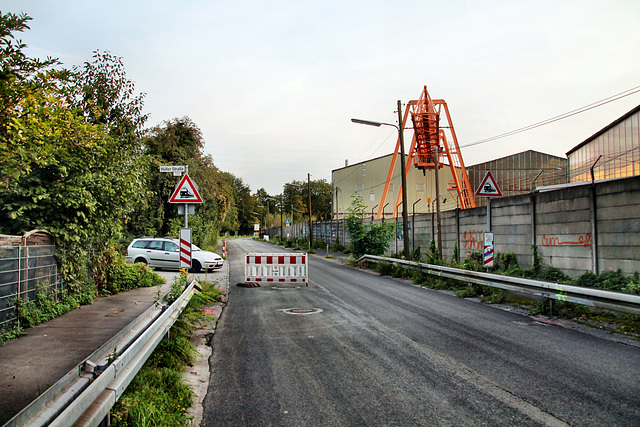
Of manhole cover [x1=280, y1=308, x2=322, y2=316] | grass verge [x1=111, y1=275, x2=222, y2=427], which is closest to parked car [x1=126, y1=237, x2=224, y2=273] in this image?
manhole cover [x1=280, y1=308, x2=322, y2=316]

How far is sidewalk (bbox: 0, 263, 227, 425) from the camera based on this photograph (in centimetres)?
424

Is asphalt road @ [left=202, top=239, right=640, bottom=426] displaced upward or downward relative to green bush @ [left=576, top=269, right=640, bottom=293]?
downward

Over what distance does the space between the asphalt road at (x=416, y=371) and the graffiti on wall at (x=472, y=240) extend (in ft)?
28.2

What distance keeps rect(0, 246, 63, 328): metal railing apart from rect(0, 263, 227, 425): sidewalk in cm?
56

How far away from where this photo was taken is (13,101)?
4453 mm

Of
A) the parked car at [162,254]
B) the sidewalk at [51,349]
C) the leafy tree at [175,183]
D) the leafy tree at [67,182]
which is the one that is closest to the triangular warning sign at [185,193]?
the leafy tree at [67,182]

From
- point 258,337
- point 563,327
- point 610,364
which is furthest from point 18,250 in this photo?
point 563,327

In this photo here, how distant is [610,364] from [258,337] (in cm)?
490

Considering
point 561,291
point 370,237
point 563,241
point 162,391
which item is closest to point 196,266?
point 370,237

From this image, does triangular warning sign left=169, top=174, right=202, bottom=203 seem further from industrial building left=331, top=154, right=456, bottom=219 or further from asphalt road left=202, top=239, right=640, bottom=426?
industrial building left=331, top=154, right=456, bottom=219

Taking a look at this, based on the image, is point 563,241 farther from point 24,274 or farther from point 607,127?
point 607,127

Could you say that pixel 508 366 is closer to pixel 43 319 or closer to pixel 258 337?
pixel 258 337

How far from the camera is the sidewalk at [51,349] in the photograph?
4.24 m

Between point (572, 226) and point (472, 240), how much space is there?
5847mm
